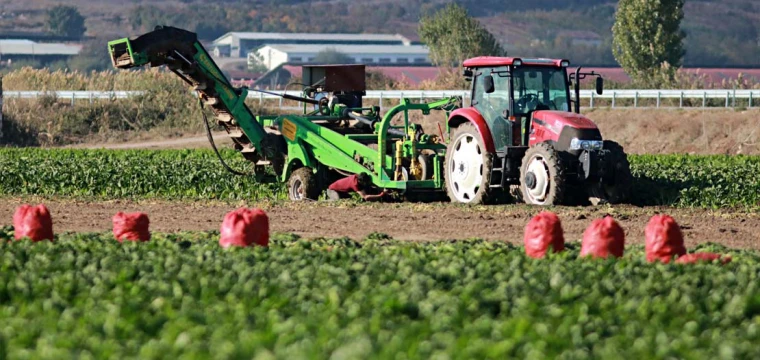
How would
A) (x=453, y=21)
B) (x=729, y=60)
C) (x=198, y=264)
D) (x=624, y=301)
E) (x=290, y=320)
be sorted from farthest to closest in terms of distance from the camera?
(x=729, y=60)
(x=453, y=21)
(x=198, y=264)
(x=624, y=301)
(x=290, y=320)

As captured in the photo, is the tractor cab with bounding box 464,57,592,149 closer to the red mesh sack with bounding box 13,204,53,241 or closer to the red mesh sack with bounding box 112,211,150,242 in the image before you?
the red mesh sack with bounding box 112,211,150,242

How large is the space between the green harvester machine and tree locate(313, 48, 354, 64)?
2744 inches

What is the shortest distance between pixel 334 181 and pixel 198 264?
1017 centimetres

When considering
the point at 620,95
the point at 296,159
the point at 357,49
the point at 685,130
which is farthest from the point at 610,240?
the point at 357,49

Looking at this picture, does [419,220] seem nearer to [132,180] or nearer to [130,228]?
[130,228]

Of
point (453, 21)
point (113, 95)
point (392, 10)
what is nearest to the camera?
point (113, 95)

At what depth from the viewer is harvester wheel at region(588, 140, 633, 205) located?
18.1 meters

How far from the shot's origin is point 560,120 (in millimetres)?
18031

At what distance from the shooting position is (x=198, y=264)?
11016mm

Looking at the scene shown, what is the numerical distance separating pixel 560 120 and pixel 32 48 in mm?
82795

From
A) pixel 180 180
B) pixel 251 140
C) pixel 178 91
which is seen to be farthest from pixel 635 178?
pixel 178 91

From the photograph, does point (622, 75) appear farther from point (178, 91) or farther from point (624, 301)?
point (624, 301)

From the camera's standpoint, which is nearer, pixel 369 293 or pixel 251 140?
pixel 369 293

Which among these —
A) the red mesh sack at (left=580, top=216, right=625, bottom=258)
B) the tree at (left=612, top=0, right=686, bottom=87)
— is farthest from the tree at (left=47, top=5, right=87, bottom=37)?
the red mesh sack at (left=580, top=216, right=625, bottom=258)
